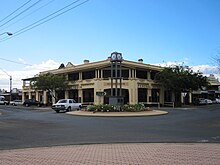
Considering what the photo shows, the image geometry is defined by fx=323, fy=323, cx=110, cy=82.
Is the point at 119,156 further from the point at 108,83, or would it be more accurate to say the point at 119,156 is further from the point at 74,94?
the point at 74,94

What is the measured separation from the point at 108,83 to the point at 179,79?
1336cm

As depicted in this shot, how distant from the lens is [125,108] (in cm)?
3631

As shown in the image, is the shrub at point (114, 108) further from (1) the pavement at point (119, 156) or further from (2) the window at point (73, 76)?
(2) the window at point (73, 76)


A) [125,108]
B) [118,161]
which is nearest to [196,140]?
[118,161]

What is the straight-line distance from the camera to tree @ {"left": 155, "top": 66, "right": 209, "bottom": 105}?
60.9 metres

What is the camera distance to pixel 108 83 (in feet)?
196

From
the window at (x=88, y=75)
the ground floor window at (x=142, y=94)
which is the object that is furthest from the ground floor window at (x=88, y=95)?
the ground floor window at (x=142, y=94)

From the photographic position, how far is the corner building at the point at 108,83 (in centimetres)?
6012

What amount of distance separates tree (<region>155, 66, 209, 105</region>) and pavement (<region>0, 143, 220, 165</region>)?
50.1 meters

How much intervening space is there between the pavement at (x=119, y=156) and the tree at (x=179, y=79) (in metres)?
50.1

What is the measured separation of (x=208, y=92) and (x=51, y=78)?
169ft

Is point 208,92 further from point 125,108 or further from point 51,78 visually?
point 125,108

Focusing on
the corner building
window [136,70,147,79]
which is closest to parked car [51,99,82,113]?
the corner building

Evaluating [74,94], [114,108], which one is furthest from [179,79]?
[114,108]
